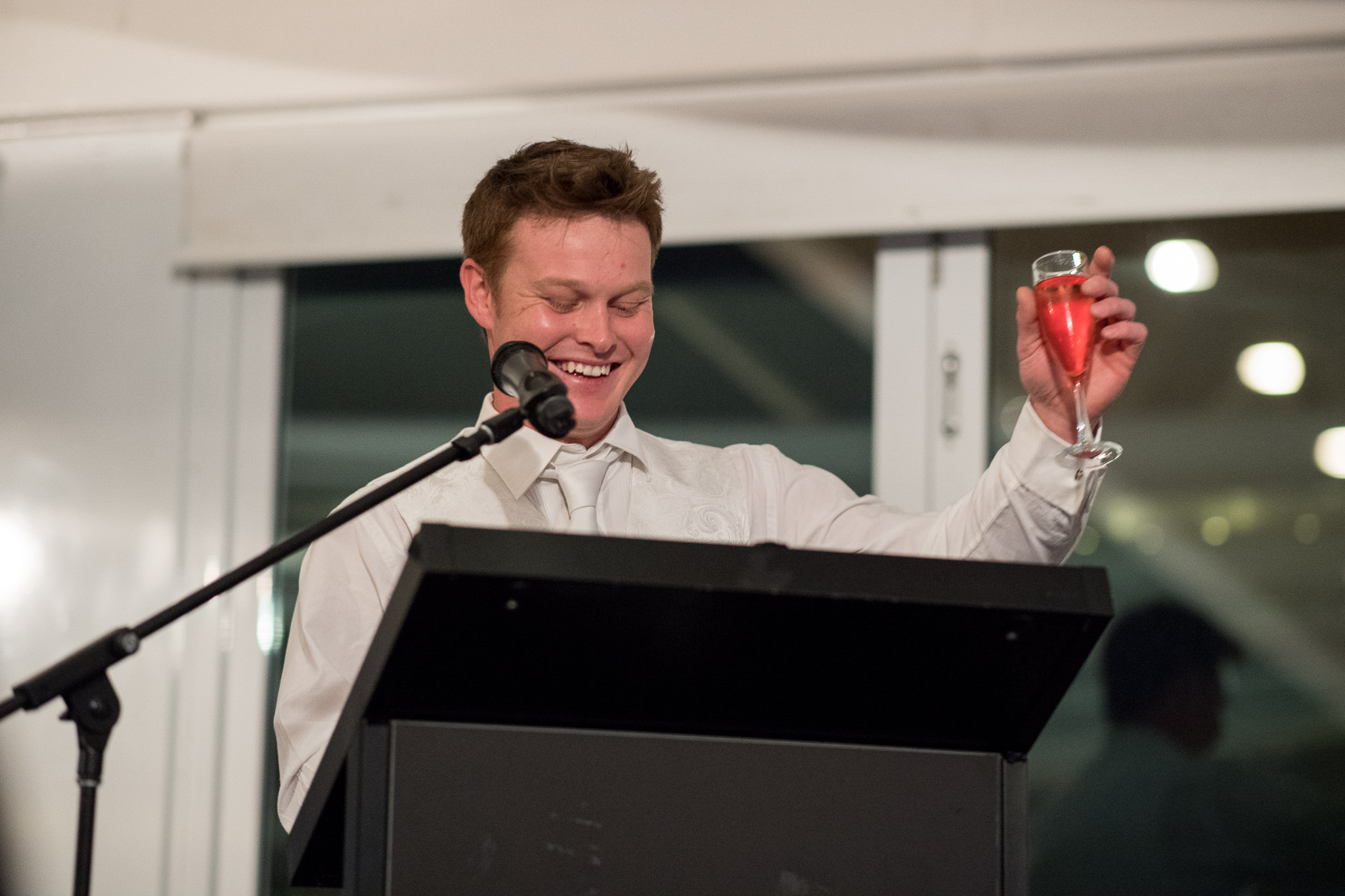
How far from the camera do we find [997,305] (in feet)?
8.59

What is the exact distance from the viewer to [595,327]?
157 centimetres

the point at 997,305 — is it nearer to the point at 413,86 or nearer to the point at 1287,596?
the point at 1287,596

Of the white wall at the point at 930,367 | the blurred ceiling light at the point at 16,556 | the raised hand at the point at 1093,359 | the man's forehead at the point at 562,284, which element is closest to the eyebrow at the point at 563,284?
the man's forehead at the point at 562,284

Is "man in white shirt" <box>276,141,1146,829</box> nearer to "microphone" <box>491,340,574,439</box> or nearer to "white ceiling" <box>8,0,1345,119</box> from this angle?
"microphone" <box>491,340,574,439</box>

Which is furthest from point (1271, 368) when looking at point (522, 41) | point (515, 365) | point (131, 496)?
point (131, 496)

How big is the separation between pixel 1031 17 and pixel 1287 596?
1.23m

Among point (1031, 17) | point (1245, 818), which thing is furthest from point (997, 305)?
point (1245, 818)

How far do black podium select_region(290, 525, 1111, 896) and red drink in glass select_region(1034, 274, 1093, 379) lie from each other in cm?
47

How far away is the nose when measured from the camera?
5.16ft

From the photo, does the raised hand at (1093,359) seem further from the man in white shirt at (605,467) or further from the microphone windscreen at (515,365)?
the microphone windscreen at (515,365)

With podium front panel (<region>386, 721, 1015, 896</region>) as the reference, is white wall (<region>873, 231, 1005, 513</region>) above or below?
above

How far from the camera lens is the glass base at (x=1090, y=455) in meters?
1.24

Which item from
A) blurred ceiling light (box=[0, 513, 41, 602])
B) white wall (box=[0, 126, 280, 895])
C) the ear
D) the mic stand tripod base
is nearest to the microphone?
the mic stand tripod base

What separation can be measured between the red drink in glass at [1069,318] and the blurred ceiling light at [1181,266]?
4.67ft
